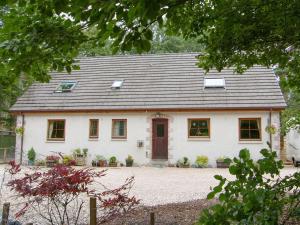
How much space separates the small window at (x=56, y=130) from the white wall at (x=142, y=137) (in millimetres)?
256

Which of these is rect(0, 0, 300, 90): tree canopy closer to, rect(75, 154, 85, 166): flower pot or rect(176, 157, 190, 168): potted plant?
rect(176, 157, 190, 168): potted plant

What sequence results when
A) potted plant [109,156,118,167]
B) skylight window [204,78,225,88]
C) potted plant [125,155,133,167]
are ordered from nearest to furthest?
potted plant [125,155,133,167] < potted plant [109,156,118,167] < skylight window [204,78,225,88]

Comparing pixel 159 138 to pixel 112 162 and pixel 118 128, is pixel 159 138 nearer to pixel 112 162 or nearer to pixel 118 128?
pixel 118 128

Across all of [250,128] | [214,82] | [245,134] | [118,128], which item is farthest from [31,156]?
[250,128]

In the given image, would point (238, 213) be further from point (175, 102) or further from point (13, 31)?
point (175, 102)

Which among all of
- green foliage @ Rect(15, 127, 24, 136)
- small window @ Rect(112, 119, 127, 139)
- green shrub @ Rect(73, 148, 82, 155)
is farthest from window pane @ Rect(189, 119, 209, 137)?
green foliage @ Rect(15, 127, 24, 136)

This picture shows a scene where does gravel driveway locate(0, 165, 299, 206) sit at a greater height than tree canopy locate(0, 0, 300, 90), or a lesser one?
lesser

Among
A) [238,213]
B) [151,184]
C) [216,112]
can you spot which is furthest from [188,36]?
[216,112]

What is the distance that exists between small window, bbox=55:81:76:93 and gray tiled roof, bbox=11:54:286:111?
11.6 inches

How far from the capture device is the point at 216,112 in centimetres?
1838

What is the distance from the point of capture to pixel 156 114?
62.0ft

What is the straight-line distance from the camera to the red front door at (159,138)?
62.1 ft

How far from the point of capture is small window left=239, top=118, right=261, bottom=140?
1812 cm

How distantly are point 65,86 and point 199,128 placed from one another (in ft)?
26.3
